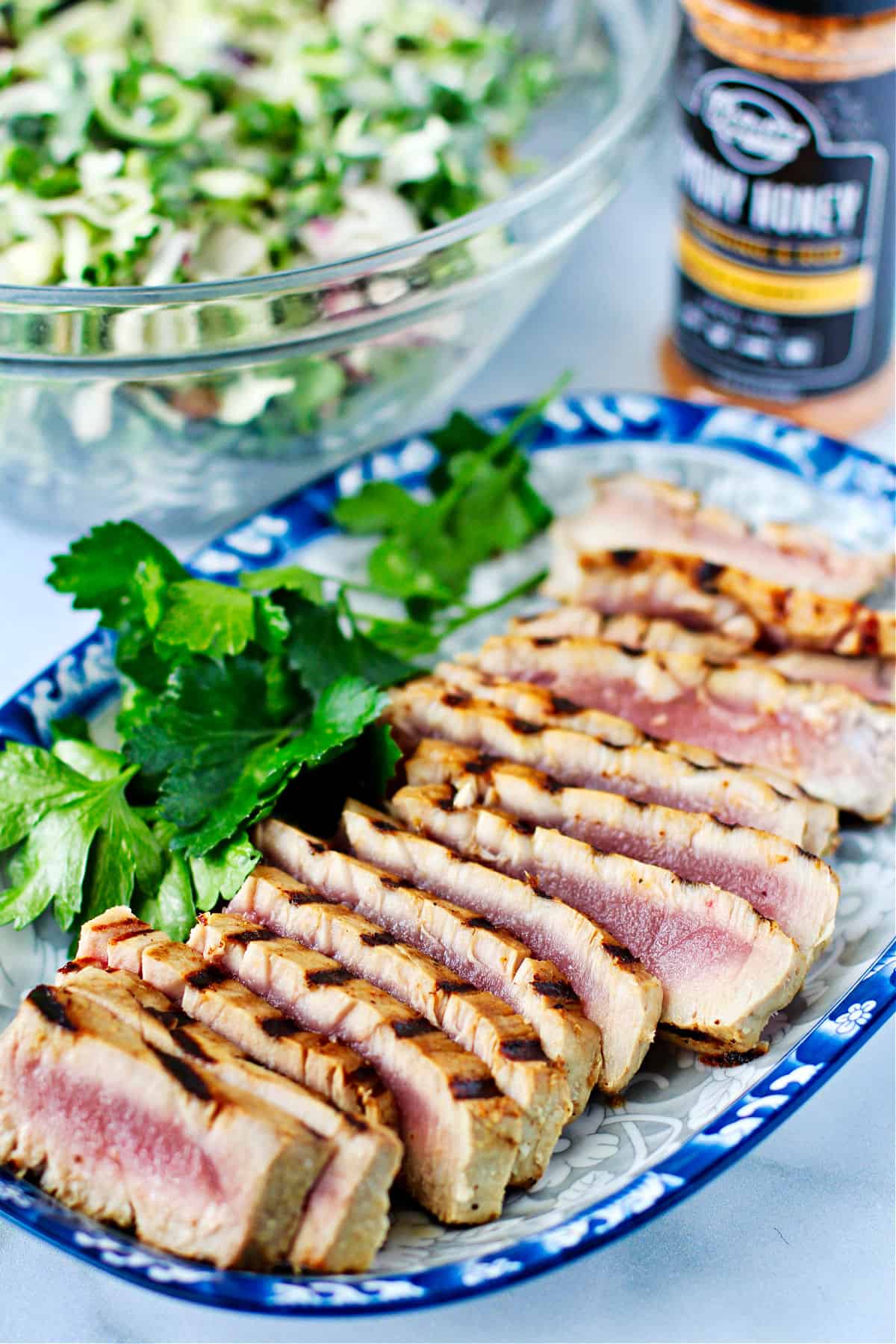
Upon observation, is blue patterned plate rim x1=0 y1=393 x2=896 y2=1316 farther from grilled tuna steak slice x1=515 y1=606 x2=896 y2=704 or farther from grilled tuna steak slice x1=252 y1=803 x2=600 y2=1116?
grilled tuna steak slice x1=515 y1=606 x2=896 y2=704

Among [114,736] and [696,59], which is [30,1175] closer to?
[114,736]

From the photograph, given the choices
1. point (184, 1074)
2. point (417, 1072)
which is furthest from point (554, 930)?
point (184, 1074)

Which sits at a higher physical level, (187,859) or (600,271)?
(600,271)

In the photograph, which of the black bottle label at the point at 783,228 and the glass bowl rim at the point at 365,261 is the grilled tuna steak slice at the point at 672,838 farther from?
the black bottle label at the point at 783,228

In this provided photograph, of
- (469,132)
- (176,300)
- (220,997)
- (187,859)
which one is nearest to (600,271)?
(469,132)

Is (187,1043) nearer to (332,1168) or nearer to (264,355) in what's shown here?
(332,1168)

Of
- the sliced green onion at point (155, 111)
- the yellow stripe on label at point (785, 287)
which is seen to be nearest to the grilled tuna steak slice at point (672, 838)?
the yellow stripe on label at point (785, 287)
